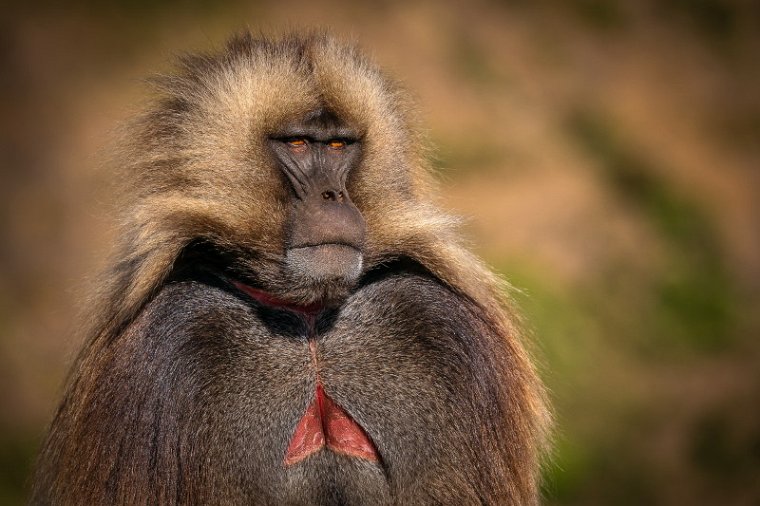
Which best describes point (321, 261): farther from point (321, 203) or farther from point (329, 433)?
point (329, 433)

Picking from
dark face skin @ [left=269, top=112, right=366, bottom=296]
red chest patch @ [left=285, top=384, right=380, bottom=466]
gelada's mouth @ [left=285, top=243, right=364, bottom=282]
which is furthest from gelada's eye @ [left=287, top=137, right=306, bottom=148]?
red chest patch @ [left=285, top=384, right=380, bottom=466]

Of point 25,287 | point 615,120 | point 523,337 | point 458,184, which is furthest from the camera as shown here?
point 615,120

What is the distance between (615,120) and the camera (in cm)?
1186

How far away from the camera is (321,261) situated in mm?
4020

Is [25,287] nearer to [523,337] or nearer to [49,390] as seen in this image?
[49,390]

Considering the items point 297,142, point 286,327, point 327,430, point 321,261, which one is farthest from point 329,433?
point 297,142

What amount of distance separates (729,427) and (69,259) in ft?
21.0

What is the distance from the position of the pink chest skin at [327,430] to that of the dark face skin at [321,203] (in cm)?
29

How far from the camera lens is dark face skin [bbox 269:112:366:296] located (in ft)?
13.2

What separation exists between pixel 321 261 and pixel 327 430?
687 mm

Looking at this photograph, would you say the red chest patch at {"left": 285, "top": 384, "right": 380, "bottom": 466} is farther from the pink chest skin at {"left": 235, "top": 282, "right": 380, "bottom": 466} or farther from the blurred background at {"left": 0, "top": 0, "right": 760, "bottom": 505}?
the blurred background at {"left": 0, "top": 0, "right": 760, "bottom": 505}

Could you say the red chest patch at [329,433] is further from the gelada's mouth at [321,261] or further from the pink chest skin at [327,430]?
the gelada's mouth at [321,261]

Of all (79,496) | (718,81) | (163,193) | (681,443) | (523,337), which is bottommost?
(681,443)

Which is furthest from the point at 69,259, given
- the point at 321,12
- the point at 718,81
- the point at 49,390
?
the point at 718,81
